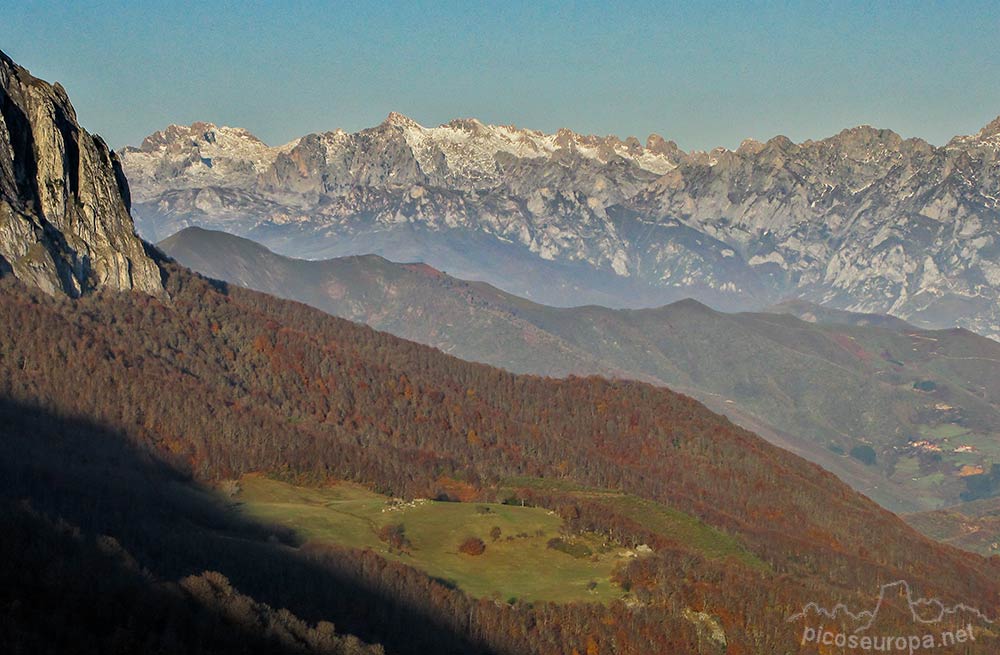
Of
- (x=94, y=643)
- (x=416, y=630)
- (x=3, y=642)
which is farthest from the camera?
(x=416, y=630)

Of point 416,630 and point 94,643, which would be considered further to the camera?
point 416,630

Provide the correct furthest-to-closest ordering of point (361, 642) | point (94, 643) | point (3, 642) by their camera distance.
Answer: point (361, 642), point (94, 643), point (3, 642)

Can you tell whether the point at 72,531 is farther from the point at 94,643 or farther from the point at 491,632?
the point at 491,632

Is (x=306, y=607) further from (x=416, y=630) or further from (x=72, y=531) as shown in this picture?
(x=72, y=531)

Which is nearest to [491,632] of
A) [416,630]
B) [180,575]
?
[416,630]

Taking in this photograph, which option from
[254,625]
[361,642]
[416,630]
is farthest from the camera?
[416,630]

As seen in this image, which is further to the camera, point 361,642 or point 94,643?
point 361,642

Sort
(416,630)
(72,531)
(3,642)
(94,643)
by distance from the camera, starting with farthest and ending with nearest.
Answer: (416,630)
(72,531)
(94,643)
(3,642)

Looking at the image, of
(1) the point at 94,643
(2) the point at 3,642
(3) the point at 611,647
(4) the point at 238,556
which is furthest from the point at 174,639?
(3) the point at 611,647
